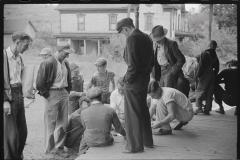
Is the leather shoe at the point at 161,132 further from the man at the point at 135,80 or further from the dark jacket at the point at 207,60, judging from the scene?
the dark jacket at the point at 207,60

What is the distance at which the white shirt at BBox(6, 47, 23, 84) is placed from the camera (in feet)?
13.8

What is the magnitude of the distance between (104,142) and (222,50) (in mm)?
2504

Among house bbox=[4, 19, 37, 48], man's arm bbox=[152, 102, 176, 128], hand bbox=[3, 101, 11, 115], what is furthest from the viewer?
man's arm bbox=[152, 102, 176, 128]

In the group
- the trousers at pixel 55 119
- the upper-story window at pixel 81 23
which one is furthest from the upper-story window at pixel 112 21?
the trousers at pixel 55 119

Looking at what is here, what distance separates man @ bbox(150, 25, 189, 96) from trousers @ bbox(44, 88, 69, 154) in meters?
1.42

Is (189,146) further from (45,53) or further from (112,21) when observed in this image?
(45,53)

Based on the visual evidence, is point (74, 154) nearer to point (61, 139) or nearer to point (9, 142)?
point (61, 139)

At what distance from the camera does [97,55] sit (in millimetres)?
5730

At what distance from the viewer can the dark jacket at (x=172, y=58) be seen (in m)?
5.91

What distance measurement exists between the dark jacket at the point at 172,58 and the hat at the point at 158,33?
0.14m

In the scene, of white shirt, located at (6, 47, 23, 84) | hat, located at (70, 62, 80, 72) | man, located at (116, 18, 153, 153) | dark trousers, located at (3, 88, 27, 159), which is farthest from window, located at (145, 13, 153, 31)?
dark trousers, located at (3, 88, 27, 159)

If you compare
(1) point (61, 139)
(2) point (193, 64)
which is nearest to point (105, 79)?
(1) point (61, 139)

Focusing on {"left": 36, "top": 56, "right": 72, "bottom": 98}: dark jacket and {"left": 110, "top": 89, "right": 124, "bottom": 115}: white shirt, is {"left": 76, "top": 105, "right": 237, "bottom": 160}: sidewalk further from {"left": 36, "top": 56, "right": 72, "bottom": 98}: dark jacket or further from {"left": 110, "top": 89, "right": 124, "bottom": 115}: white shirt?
{"left": 36, "top": 56, "right": 72, "bottom": 98}: dark jacket

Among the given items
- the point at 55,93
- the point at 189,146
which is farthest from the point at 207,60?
the point at 55,93
